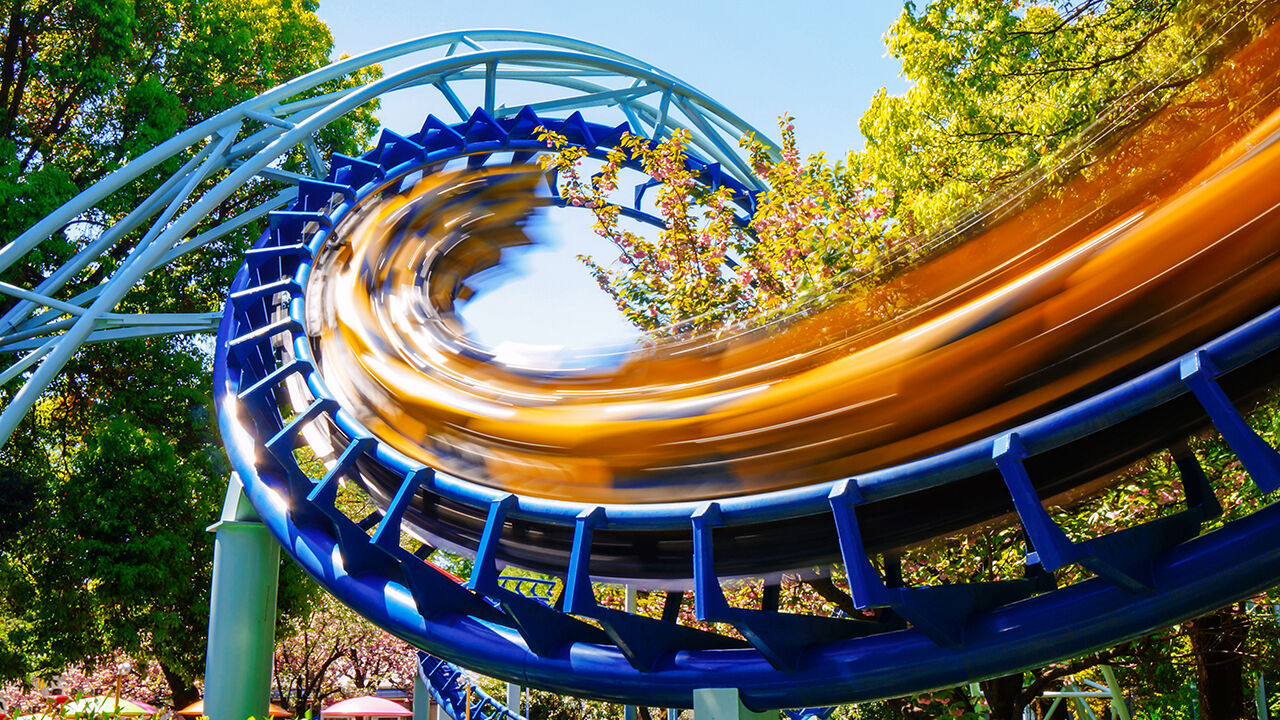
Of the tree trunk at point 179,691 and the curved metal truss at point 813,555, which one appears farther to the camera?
the tree trunk at point 179,691

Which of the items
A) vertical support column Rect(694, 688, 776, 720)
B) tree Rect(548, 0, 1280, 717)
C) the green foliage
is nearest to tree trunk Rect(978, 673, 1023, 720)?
tree Rect(548, 0, 1280, 717)

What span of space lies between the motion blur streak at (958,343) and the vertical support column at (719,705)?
3.66 feet

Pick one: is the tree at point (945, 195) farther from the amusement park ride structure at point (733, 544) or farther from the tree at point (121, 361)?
the tree at point (121, 361)

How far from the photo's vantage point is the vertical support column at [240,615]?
8766mm

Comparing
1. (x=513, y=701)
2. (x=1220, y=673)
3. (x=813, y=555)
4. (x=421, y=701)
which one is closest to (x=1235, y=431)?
(x=813, y=555)

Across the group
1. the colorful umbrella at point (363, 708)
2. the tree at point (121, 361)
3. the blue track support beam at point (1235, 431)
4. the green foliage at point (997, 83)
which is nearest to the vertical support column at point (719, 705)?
the blue track support beam at point (1235, 431)

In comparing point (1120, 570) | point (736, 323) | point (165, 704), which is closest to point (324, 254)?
point (736, 323)

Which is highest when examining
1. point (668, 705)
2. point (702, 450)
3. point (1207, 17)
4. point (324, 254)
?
point (324, 254)

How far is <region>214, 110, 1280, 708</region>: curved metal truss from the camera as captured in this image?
14.5ft

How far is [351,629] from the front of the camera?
2947 cm

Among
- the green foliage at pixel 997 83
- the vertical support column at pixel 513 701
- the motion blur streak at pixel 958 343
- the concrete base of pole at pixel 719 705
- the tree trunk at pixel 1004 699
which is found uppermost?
the green foliage at pixel 997 83

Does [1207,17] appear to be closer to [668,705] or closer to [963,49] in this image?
[963,49]

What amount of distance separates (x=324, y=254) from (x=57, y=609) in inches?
302

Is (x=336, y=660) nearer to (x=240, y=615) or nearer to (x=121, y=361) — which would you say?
(x=121, y=361)
